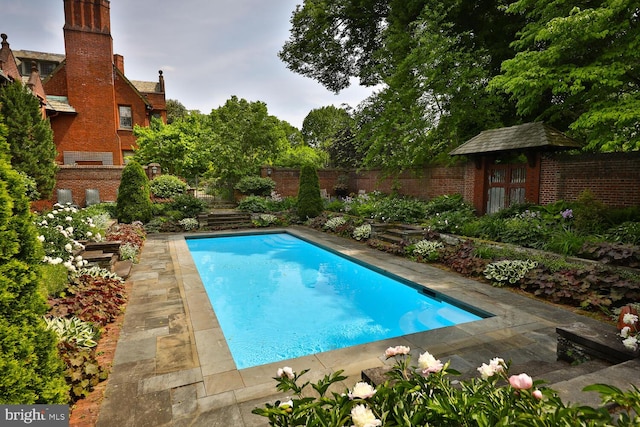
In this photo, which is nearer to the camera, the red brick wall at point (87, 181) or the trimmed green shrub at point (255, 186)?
the red brick wall at point (87, 181)

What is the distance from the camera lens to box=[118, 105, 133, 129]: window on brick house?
2173cm

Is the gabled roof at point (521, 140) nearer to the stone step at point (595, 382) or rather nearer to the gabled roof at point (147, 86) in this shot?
the stone step at point (595, 382)

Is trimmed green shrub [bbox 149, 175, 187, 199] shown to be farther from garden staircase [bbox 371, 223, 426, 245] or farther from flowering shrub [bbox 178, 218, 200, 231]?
garden staircase [bbox 371, 223, 426, 245]

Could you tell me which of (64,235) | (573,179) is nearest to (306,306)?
(64,235)

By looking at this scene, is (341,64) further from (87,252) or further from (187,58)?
(87,252)

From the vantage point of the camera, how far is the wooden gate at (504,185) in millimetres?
8643

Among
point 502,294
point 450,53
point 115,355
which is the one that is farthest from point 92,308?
point 450,53

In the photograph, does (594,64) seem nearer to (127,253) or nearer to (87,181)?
(127,253)

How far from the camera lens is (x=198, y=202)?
1411 centimetres

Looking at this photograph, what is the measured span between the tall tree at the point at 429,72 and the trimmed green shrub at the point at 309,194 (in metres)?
2.48

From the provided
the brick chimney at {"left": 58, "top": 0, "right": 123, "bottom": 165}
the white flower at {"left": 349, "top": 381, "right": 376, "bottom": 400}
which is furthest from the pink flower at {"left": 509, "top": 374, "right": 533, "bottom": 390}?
the brick chimney at {"left": 58, "top": 0, "right": 123, "bottom": 165}

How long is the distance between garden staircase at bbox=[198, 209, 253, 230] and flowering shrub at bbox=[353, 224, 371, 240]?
528cm

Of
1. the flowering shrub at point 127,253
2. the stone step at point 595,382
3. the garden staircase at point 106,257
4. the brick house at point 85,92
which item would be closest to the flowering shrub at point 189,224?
the flowering shrub at point 127,253

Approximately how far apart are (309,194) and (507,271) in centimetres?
939
